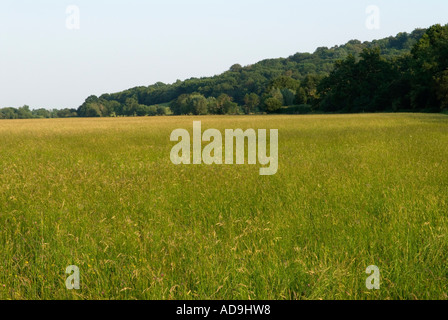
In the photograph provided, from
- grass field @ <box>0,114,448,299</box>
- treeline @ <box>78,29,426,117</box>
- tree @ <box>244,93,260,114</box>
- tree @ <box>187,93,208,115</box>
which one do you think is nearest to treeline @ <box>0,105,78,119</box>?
treeline @ <box>78,29,426,117</box>

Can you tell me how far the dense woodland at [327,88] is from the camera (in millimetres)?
56375

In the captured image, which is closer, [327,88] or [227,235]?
[227,235]

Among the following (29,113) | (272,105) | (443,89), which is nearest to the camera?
(443,89)

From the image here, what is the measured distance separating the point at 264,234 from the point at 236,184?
2858mm

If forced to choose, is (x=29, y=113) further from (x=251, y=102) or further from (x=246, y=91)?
(x=246, y=91)

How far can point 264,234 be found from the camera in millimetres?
3914

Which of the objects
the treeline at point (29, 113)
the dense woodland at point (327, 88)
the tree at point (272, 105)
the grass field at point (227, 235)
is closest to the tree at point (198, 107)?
the dense woodland at point (327, 88)

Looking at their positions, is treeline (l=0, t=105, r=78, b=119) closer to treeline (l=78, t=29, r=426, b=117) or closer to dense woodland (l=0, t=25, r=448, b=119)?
dense woodland (l=0, t=25, r=448, b=119)

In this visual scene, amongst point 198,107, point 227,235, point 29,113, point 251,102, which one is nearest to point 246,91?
point 251,102

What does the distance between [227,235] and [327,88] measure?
85498 millimetres

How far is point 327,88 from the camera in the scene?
275ft

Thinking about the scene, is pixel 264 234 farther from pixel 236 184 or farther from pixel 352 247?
pixel 236 184

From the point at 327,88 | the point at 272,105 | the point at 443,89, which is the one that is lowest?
the point at 443,89

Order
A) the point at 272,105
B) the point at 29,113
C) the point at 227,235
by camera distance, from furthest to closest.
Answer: the point at 29,113 < the point at 272,105 < the point at 227,235
